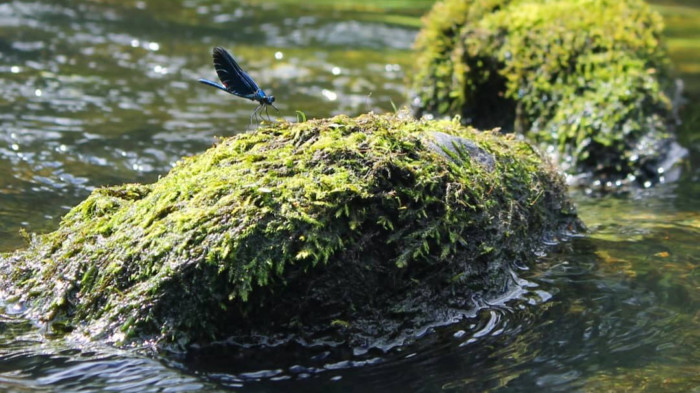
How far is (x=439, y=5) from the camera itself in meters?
9.93

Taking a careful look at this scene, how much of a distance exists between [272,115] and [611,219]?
4.58 metres

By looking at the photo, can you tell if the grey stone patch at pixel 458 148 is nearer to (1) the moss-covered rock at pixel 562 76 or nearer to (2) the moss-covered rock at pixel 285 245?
(2) the moss-covered rock at pixel 285 245

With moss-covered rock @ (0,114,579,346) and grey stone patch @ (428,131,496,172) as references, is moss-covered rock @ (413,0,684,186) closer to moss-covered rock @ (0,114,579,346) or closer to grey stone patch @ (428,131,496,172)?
grey stone patch @ (428,131,496,172)

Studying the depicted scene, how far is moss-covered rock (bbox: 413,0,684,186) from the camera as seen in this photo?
308 inches

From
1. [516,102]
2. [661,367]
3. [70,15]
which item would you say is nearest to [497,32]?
[516,102]

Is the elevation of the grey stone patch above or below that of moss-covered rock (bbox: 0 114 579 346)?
above

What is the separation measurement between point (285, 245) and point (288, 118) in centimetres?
560

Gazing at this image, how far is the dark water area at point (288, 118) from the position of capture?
380 centimetres

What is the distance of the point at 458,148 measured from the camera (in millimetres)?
4801

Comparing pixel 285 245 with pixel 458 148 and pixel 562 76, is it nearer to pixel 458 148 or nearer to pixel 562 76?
pixel 458 148

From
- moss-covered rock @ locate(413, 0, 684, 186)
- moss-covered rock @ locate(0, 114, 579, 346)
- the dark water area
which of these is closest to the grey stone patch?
moss-covered rock @ locate(0, 114, 579, 346)

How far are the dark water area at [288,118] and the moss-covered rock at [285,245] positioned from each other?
6.2 inches

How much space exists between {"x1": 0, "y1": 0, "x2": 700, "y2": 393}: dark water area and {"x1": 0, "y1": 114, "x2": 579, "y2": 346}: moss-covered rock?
0.16 meters

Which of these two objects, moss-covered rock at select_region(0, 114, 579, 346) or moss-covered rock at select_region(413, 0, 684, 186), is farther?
moss-covered rock at select_region(413, 0, 684, 186)
